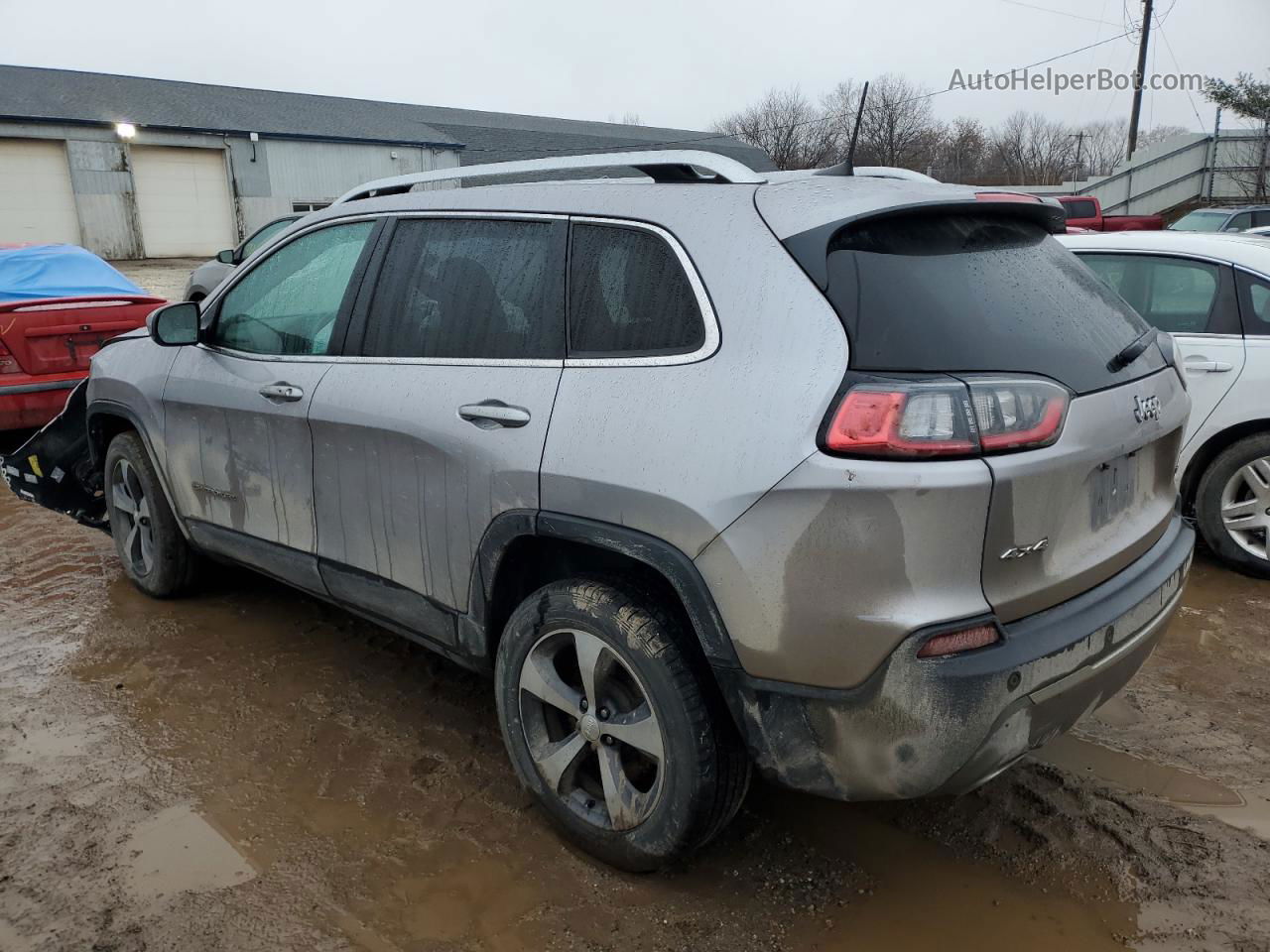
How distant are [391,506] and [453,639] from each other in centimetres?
46

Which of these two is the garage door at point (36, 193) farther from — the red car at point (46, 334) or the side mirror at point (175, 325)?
the side mirror at point (175, 325)

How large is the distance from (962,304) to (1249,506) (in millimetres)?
3352

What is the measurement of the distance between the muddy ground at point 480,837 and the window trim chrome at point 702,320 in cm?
138

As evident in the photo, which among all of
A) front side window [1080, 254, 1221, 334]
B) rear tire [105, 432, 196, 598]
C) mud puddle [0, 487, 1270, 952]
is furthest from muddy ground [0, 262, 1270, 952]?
front side window [1080, 254, 1221, 334]

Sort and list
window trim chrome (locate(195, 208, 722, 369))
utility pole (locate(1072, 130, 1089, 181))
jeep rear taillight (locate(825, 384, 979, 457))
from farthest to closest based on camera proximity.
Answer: utility pole (locate(1072, 130, 1089, 181)), window trim chrome (locate(195, 208, 722, 369)), jeep rear taillight (locate(825, 384, 979, 457))

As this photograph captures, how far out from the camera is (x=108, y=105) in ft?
94.1

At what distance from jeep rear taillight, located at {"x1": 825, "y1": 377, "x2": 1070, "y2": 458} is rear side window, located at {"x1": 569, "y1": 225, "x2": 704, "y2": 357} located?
465mm

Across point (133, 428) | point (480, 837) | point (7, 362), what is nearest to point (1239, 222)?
point (133, 428)

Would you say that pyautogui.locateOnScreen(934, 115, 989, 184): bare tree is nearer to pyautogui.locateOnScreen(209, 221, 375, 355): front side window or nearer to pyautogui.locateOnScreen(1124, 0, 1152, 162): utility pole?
pyautogui.locateOnScreen(1124, 0, 1152, 162): utility pole

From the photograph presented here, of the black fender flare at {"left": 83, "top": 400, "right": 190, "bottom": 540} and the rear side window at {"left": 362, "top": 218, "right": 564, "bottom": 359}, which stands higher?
the rear side window at {"left": 362, "top": 218, "right": 564, "bottom": 359}

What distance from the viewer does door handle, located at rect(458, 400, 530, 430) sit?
8.71ft

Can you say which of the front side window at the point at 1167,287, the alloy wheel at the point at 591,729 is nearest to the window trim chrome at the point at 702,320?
the alloy wheel at the point at 591,729

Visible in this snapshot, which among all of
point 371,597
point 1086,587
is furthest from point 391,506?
point 1086,587

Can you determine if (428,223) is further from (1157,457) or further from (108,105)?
(108,105)
